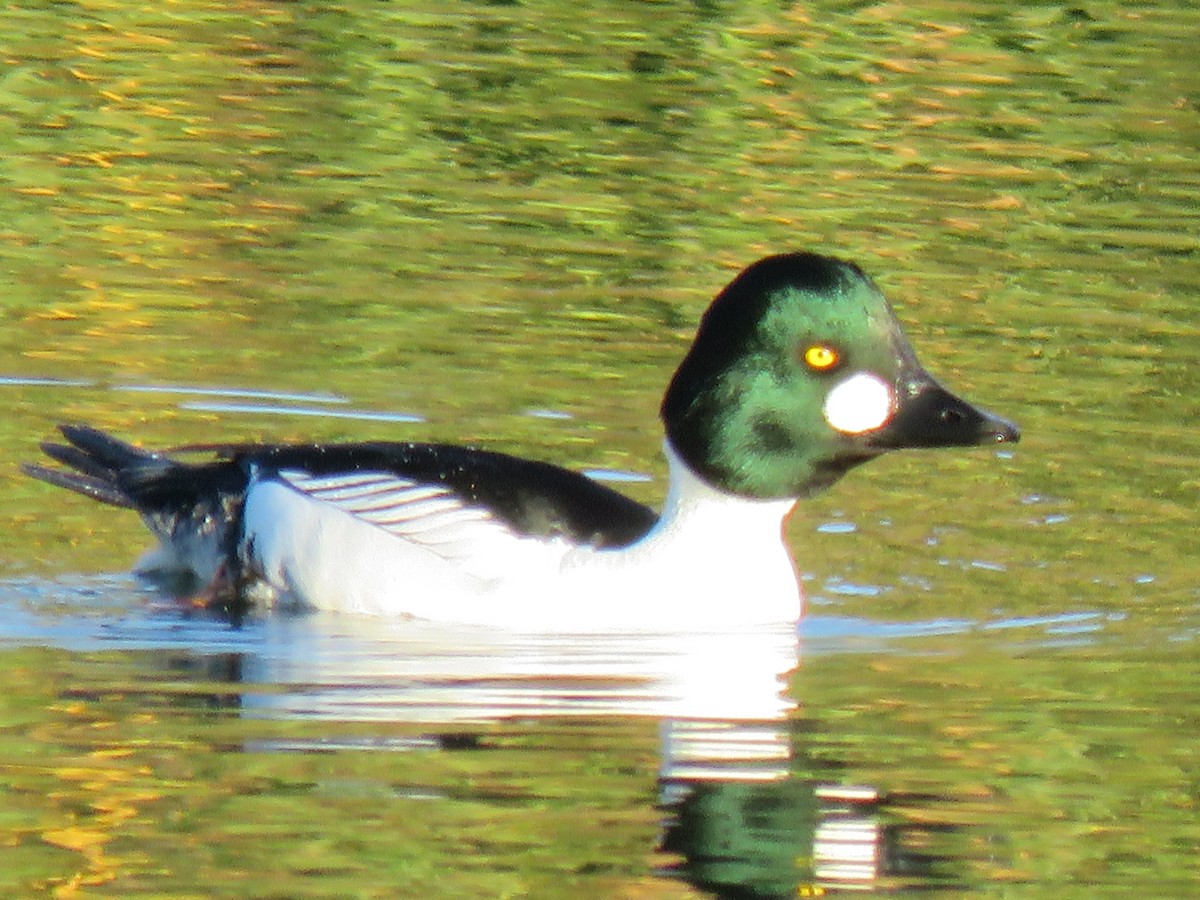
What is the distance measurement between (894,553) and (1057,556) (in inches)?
21.9

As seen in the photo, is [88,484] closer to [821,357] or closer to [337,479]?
[337,479]

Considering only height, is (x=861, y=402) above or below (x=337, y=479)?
above

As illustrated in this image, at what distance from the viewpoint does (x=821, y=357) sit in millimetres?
8625

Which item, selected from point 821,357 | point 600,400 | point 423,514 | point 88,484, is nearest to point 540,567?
point 423,514

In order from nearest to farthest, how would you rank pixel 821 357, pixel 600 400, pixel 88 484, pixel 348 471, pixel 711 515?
1. pixel 821 357
2. pixel 711 515
3. pixel 348 471
4. pixel 88 484
5. pixel 600 400

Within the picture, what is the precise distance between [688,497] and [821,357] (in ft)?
2.00

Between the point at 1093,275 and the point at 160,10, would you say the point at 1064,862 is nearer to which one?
the point at 1093,275

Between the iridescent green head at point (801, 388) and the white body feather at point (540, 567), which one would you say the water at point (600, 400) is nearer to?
the white body feather at point (540, 567)

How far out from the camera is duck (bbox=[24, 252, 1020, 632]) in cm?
859

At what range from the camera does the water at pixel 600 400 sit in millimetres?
6684

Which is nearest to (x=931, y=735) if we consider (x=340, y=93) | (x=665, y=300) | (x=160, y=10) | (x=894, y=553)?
(x=894, y=553)

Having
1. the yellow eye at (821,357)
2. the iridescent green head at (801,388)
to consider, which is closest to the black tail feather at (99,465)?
the iridescent green head at (801,388)

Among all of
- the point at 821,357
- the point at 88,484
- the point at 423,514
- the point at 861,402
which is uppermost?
the point at 821,357

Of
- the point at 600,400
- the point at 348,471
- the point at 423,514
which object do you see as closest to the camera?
the point at 423,514
